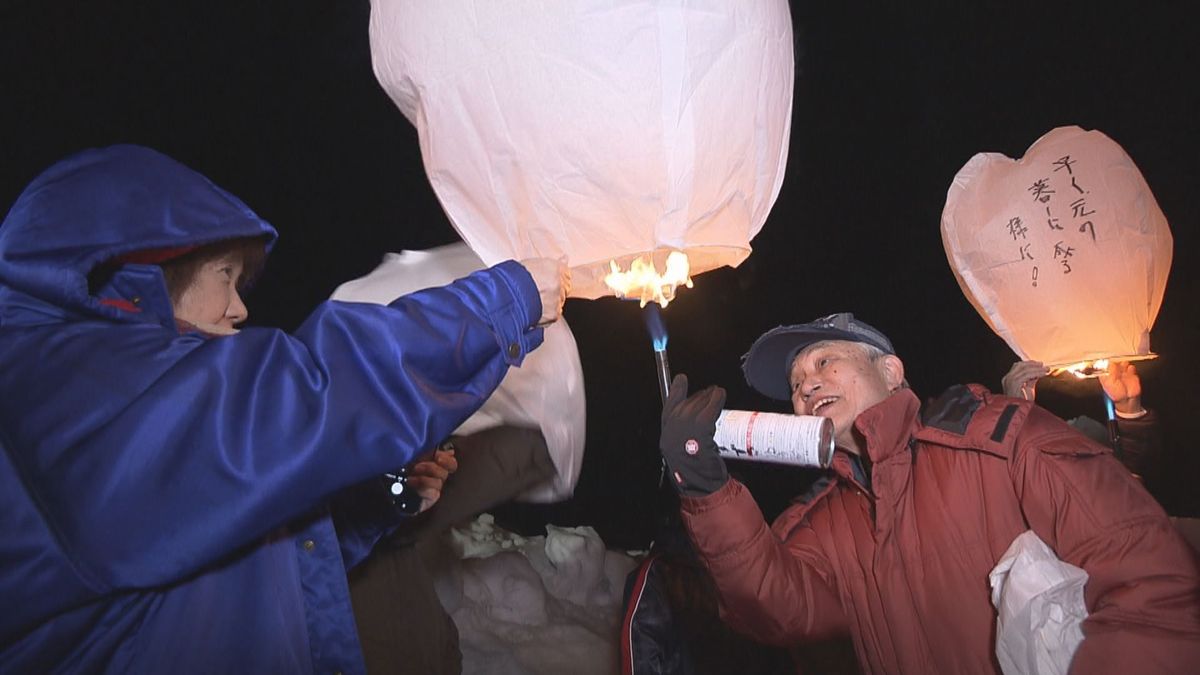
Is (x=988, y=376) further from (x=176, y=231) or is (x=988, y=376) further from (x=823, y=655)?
(x=176, y=231)

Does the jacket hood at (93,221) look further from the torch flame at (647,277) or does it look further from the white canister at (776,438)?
the white canister at (776,438)

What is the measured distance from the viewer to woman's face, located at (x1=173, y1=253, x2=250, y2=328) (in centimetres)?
125

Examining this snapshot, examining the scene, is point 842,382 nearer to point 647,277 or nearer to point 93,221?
point 647,277

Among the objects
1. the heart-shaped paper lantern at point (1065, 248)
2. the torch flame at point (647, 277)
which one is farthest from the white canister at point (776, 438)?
the heart-shaped paper lantern at point (1065, 248)

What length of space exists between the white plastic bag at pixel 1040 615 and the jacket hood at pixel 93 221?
1844 mm

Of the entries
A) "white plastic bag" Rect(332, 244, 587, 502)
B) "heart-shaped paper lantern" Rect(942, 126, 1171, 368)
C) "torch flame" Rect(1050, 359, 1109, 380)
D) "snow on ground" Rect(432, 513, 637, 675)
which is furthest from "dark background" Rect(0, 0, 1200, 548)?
"heart-shaped paper lantern" Rect(942, 126, 1171, 368)

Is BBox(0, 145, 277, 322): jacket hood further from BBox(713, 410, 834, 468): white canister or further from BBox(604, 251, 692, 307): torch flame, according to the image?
BBox(713, 410, 834, 468): white canister

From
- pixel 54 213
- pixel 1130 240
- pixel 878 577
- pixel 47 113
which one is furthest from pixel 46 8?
pixel 1130 240

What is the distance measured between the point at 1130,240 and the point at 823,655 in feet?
6.54

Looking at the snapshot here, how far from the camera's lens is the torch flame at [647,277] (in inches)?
49.8

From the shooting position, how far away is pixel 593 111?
1041 mm

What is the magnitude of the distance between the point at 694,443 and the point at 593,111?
1056 millimetres

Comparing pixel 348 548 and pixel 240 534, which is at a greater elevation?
pixel 240 534

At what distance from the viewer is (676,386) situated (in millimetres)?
2010
